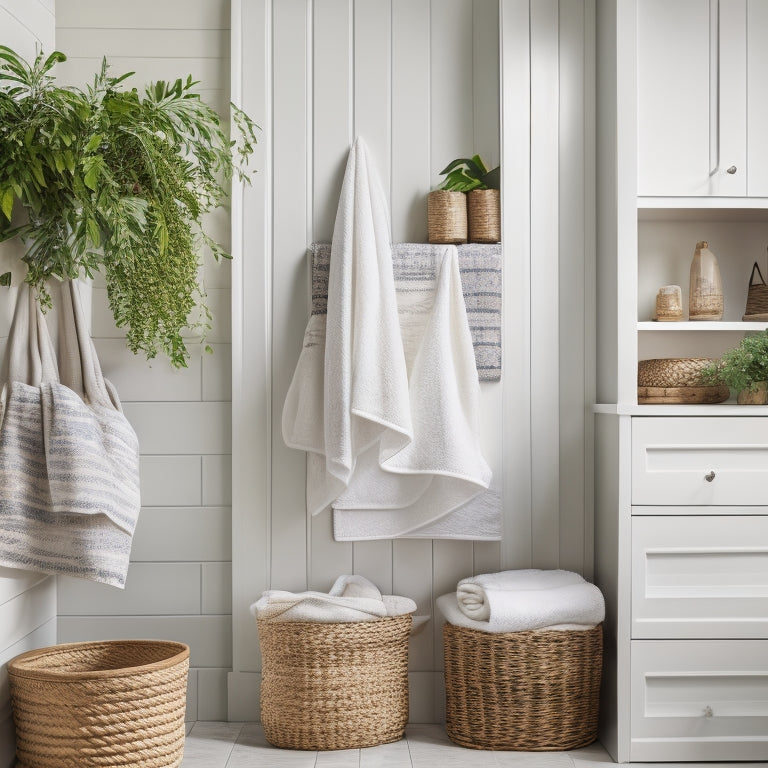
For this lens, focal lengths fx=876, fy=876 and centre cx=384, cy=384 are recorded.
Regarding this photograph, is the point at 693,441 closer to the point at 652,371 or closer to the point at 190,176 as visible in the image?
the point at 652,371

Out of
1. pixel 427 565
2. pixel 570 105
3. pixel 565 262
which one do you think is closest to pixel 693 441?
pixel 565 262

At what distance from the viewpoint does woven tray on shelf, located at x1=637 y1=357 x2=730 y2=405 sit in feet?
7.15

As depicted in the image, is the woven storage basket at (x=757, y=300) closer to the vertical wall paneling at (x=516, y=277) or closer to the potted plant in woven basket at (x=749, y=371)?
the potted plant in woven basket at (x=749, y=371)

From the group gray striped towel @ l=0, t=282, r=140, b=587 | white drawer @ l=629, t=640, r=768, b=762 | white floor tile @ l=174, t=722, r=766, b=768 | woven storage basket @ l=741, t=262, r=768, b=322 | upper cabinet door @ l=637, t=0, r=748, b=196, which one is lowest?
white floor tile @ l=174, t=722, r=766, b=768

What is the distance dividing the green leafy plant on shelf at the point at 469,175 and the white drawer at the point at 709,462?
29.9 inches

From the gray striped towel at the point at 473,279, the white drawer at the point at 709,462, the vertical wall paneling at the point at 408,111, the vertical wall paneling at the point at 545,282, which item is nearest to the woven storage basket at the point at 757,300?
the white drawer at the point at 709,462

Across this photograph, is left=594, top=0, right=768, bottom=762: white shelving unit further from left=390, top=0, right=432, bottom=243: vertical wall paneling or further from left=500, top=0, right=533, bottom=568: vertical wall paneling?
left=390, top=0, right=432, bottom=243: vertical wall paneling

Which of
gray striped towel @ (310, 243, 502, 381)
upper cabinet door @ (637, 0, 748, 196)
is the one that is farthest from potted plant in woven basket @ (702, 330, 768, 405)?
gray striped towel @ (310, 243, 502, 381)

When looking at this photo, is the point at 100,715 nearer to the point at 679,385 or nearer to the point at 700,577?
the point at 700,577

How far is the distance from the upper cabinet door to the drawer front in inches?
32.7

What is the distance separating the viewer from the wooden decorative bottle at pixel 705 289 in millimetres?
2250

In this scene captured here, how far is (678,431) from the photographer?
6.81 ft

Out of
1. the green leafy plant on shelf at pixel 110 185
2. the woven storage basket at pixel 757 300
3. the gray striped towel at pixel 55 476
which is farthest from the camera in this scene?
the woven storage basket at pixel 757 300

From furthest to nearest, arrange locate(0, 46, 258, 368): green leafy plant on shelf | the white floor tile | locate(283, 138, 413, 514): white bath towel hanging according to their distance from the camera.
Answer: locate(283, 138, 413, 514): white bath towel hanging, the white floor tile, locate(0, 46, 258, 368): green leafy plant on shelf
